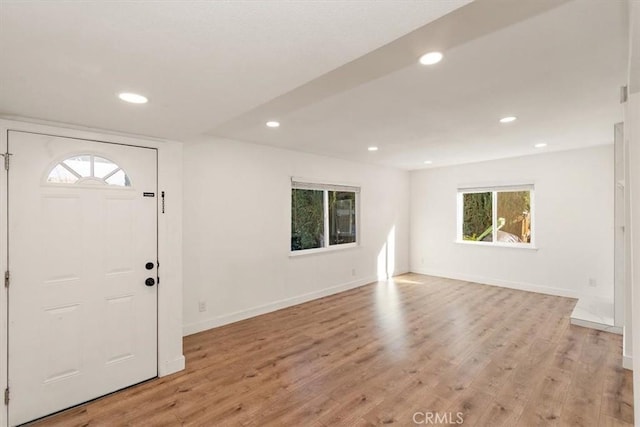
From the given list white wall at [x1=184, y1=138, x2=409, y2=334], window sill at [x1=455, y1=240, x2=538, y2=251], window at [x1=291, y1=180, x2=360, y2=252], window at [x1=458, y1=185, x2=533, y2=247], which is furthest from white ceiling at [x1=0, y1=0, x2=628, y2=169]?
window sill at [x1=455, y1=240, x2=538, y2=251]

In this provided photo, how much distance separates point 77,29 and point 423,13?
129 centimetres

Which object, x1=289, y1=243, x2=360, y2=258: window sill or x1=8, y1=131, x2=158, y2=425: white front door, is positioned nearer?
x1=8, y1=131, x2=158, y2=425: white front door

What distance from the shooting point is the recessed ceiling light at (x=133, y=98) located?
5.81ft

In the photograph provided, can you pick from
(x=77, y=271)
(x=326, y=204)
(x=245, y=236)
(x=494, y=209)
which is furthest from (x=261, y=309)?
(x=494, y=209)

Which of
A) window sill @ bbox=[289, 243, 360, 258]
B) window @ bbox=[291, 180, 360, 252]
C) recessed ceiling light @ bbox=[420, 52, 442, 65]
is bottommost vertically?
window sill @ bbox=[289, 243, 360, 258]

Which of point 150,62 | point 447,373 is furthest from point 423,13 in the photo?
point 447,373

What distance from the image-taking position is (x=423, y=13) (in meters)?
1.05

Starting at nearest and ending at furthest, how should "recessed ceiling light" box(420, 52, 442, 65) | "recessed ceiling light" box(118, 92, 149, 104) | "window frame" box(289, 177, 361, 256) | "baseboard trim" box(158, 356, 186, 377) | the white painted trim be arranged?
1. "recessed ceiling light" box(118, 92, 149, 104)
2. "recessed ceiling light" box(420, 52, 442, 65)
3. "baseboard trim" box(158, 356, 186, 377)
4. "window frame" box(289, 177, 361, 256)
5. the white painted trim

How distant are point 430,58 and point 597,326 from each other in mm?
4029

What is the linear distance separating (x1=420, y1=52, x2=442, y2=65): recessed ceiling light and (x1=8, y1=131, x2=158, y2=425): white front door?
238 cm

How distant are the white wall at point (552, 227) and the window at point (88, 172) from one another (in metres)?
5.99

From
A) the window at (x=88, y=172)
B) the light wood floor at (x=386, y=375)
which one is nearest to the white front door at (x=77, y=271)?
the window at (x=88, y=172)

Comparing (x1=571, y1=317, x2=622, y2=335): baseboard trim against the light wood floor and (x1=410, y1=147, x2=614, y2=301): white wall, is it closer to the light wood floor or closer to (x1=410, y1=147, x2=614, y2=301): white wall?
the light wood floor

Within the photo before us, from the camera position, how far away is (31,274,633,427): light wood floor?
2184mm
